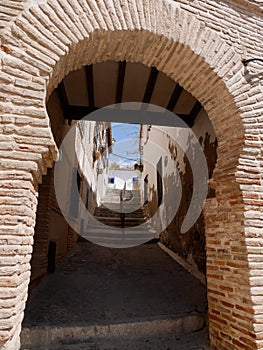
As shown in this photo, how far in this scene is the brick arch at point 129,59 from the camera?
6.70ft

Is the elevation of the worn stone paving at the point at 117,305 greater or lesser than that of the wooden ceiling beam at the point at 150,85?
lesser

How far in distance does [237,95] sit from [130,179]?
83.1ft

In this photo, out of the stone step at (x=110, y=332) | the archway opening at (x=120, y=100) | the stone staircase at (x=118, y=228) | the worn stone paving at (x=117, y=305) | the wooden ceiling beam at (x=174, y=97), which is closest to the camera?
the stone step at (x=110, y=332)

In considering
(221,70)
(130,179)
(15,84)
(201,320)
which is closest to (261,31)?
(221,70)

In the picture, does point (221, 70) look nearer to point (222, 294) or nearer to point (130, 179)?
point (222, 294)

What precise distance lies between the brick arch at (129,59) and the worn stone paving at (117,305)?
750 millimetres

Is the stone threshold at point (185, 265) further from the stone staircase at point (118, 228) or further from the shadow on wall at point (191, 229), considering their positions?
the stone staircase at point (118, 228)

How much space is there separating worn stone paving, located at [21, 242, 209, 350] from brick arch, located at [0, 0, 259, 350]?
75cm

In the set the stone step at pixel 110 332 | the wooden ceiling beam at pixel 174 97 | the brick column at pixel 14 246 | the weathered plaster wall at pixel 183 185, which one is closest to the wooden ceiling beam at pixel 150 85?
the wooden ceiling beam at pixel 174 97

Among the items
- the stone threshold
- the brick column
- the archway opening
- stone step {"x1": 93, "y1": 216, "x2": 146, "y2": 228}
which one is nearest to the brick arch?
the brick column

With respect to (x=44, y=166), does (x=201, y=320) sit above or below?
below

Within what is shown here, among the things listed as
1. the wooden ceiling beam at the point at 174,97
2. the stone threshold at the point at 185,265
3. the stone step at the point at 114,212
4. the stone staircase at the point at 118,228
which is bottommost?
the stone threshold at the point at 185,265

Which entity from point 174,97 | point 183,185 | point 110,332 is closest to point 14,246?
point 110,332

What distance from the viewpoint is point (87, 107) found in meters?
5.28
